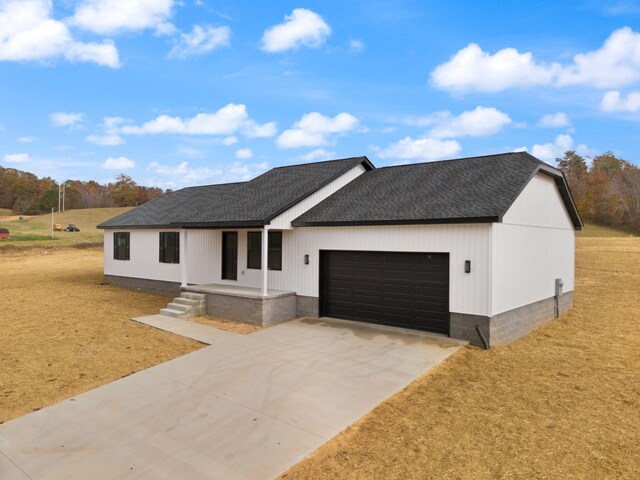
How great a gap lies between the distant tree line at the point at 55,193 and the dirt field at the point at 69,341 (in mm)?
81425

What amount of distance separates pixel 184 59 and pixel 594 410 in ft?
68.6

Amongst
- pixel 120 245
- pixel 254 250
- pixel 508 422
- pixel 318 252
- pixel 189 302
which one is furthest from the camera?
pixel 120 245

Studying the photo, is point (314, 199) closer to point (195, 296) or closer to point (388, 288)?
point (388, 288)

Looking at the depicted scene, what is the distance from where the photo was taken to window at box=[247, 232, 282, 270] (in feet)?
40.8

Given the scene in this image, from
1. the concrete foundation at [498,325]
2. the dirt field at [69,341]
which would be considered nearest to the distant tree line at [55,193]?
the dirt field at [69,341]

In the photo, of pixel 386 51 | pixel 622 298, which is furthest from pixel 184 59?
pixel 622 298

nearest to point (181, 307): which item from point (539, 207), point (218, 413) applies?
point (218, 413)

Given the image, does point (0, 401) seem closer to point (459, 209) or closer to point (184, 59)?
point (459, 209)

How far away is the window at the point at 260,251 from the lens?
40.8ft

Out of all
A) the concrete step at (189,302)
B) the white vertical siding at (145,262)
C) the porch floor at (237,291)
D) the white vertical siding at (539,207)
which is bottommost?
the concrete step at (189,302)

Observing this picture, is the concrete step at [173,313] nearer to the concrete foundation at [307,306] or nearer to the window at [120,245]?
the concrete foundation at [307,306]

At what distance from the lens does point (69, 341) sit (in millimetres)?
9297

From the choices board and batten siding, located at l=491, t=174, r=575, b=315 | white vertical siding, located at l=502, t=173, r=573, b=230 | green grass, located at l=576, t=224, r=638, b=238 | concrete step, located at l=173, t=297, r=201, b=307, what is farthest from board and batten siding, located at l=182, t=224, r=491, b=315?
green grass, located at l=576, t=224, r=638, b=238

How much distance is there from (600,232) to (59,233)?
70.8m
